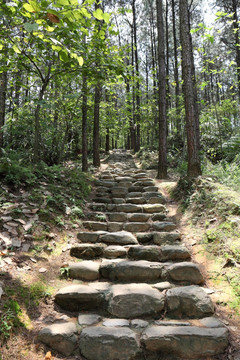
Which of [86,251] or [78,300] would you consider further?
[86,251]

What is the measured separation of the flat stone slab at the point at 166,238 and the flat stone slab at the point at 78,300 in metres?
1.68

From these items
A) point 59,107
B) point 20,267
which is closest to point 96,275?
point 20,267

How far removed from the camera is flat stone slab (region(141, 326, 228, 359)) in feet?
7.49

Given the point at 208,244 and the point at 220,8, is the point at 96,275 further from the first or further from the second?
the point at 220,8

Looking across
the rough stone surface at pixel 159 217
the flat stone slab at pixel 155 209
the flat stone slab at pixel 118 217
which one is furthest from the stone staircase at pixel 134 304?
the flat stone slab at pixel 155 209

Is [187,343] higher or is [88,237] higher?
[88,237]

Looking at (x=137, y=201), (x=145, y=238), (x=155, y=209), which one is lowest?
(x=145, y=238)

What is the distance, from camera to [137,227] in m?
4.85

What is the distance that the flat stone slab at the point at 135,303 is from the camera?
2.76 metres

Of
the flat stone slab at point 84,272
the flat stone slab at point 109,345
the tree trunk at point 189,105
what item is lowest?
the flat stone slab at point 109,345

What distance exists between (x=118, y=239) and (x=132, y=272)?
3.22ft

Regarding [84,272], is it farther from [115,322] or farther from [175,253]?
[175,253]

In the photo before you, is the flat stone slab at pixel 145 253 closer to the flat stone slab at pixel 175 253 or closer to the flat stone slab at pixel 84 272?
the flat stone slab at pixel 175 253

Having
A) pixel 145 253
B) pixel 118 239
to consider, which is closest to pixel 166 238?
pixel 145 253
